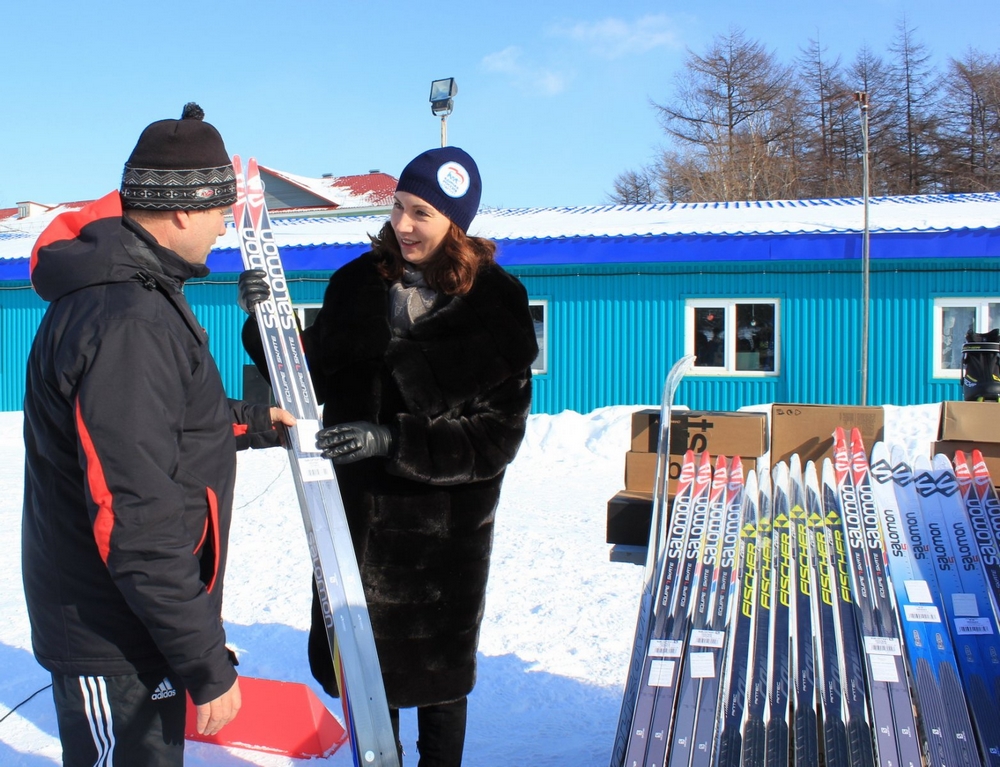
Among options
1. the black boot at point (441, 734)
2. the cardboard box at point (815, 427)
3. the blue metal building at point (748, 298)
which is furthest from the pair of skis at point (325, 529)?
the blue metal building at point (748, 298)

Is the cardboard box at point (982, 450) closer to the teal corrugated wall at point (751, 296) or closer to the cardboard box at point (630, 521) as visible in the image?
the cardboard box at point (630, 521)

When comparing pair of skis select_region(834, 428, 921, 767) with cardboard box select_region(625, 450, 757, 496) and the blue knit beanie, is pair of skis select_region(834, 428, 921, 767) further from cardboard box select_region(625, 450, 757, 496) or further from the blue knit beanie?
the blue knit beanie

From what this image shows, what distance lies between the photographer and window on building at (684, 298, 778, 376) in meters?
10.7

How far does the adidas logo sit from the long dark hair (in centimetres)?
105

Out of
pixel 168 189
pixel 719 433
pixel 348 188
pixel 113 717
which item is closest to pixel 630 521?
pixel 719 433

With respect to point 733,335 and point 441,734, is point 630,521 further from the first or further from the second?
point 733,335

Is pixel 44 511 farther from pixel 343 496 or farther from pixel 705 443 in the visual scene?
pixel 705 443

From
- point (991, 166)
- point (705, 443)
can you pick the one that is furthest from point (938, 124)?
point (705, 443)

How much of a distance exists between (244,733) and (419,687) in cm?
96

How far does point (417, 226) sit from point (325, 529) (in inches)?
29.8

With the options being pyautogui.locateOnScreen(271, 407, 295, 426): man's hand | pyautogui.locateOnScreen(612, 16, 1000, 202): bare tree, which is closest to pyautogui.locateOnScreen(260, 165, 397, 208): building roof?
pyautogui.locateOnScreen(612, 16, 1000, 202): bare tree

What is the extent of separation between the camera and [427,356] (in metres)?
2.01

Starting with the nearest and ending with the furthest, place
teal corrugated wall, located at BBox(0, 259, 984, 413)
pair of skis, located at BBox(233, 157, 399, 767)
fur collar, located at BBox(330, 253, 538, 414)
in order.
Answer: pair of skis, located at BBox(233, 157, 399, 767) < fur collar, located at BBox(330, 253, 538, 414) < teal corrugated wall, located at BBox(0, 259, 984, 413)

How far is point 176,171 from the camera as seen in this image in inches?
57.5
